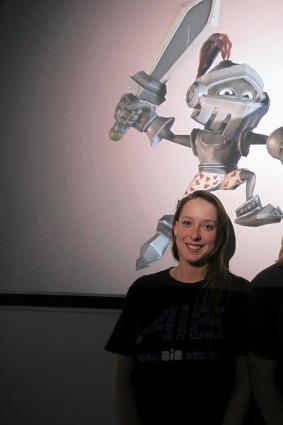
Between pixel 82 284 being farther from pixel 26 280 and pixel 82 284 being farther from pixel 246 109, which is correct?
pixel 246 109

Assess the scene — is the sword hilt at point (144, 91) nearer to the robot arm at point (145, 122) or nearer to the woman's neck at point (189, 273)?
the robot arm at point (145, 122)

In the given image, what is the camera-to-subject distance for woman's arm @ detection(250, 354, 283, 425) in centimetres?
117

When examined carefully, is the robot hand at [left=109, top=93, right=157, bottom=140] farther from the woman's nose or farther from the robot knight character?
the woman's nose

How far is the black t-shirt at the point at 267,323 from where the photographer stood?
1166 millimetres

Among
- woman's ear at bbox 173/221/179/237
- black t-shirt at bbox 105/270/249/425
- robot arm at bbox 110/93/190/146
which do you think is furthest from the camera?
robot arm at bbox 110/93/190/146

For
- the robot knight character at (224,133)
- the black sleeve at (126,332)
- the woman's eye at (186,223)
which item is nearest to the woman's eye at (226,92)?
the robot knight character at (224,133)

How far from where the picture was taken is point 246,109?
1.35 meters

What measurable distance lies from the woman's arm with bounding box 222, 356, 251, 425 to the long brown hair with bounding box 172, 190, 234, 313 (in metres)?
0.17

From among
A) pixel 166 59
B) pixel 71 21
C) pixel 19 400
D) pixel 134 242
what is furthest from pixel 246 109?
pixel 19 400

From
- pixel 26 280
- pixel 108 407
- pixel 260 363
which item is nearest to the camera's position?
pixel 260 363

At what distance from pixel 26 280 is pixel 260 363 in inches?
31.4

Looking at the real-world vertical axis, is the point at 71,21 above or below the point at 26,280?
above

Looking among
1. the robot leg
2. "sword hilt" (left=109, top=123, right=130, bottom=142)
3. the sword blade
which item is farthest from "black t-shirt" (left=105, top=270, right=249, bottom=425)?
the sword blade

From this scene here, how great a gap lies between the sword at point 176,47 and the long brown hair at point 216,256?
367 millimetres
